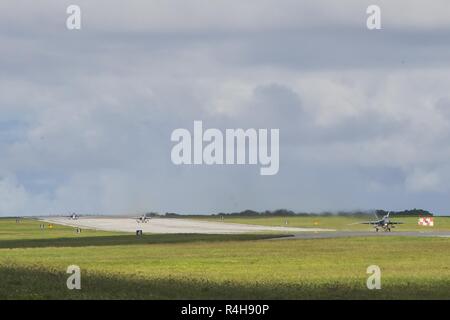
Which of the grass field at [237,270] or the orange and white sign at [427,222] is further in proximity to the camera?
the orange and white sign at [427,222]

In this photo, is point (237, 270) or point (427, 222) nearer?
point (237, 270)

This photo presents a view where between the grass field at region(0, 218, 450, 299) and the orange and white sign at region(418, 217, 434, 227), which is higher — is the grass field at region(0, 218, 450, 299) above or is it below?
below

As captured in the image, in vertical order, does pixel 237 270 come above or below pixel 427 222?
below

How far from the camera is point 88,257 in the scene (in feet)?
272

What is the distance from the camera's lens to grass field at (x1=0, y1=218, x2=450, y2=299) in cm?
4388

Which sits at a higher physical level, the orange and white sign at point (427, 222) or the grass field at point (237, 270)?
the orange and white sign at point (427, 222)

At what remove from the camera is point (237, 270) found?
63125 millimetres

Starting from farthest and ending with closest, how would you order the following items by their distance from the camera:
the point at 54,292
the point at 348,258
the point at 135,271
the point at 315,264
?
the point at 348,258 < the point at 315,264 < the point at 135,271 < the point at 54,292

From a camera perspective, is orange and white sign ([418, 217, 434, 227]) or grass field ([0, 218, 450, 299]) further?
orange and white sign ([418, 217, 434, 227])

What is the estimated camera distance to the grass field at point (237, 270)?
144 feet
